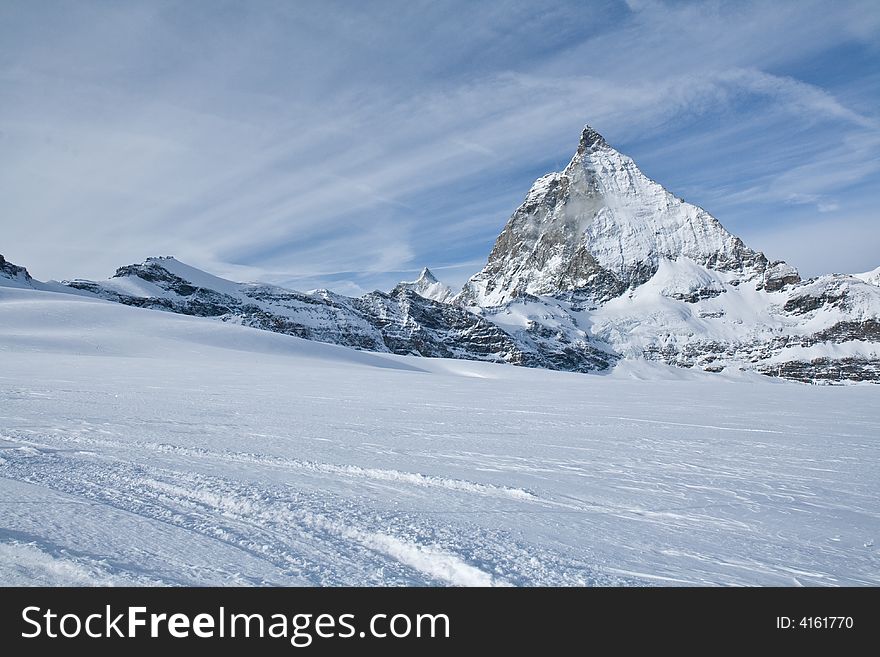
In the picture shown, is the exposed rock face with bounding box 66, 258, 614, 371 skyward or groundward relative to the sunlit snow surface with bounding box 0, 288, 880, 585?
skyward

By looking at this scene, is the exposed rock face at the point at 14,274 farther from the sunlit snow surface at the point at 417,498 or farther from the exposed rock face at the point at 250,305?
the sunlit snow surface at the point at 417,498

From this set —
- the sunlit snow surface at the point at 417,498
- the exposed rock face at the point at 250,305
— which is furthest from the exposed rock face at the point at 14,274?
the sunlit snow surface at the point at 417,498

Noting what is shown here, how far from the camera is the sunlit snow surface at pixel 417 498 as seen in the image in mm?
3047

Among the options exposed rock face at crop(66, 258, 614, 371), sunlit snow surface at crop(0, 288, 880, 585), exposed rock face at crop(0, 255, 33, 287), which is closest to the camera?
sunlit snow surface at crop(0, 288, 880, 585)

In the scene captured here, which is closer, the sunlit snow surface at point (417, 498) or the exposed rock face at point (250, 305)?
the sunlit snow surface at point (417, 498)

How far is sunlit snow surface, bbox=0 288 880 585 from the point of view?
10.00 ft

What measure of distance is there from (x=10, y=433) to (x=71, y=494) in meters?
3.35

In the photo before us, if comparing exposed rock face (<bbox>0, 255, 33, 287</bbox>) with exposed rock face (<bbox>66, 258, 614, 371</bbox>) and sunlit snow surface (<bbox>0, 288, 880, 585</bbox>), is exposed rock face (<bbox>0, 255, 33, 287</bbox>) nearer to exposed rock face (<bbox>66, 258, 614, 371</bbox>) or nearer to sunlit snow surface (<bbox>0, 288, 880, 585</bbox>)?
exposed rock face (<bbox>66, 258, 614, 371</bbox>)

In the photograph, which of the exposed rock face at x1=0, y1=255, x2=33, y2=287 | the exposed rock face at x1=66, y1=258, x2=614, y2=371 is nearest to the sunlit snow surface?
the exposed rock face at x1=0, y1=255, x2=33, y2=287

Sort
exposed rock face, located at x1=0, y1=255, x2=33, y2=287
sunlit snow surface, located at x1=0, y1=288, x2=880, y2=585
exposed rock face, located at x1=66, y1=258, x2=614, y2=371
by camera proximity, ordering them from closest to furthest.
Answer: sunlit snow surface, located at x1=0, y1=288, x2=880, y2=585 → exposed rock face, located at x1=0, y1=255, x2=33, y2=287 → exposed rock face, located at x1=66, y1=258, x2=614, y2=371

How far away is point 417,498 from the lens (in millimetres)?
4402

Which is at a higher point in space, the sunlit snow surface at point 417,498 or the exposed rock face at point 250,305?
the exposed rock face at point 250,305

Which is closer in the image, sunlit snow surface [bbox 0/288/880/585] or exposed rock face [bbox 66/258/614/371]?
sunlit snow surface [bbox 0/288/880/585]
